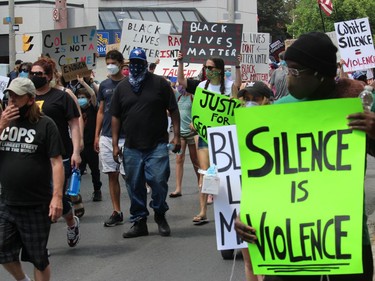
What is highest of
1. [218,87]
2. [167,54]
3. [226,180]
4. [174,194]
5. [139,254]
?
[167,54]

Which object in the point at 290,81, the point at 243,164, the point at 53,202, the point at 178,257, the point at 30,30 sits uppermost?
the point at 30,30

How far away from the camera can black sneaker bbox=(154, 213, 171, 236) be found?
8.46 m

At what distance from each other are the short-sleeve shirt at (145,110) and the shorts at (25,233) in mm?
2493

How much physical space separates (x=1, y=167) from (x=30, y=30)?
38.9 m

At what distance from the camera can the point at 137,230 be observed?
8.45 meters

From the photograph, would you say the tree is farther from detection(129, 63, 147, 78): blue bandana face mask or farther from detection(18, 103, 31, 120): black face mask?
detection(18, 103, 31, 120): black face mask

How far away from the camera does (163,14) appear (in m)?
49.0

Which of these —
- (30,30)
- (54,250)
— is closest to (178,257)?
(54,250)

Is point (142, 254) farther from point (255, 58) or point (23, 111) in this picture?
point (255, 58)

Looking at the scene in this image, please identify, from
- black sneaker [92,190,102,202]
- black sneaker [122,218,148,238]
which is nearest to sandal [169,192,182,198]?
black sneaker [92,190,102,202]

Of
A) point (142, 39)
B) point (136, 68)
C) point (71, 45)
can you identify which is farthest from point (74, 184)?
point (142, 39)

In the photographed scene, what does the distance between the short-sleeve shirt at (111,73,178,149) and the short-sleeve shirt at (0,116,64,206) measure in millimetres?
2486

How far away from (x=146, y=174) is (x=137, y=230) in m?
0.62

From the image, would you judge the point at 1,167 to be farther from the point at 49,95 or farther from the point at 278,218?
the point at 278,218
